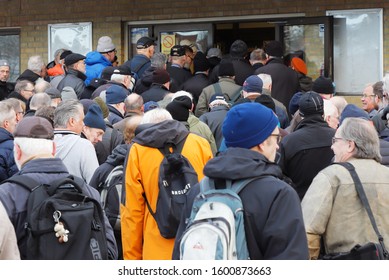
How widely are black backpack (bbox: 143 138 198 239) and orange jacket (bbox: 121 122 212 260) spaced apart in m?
0.10

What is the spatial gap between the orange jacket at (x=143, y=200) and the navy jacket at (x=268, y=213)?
6.22 ft

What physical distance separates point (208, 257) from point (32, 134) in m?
1.90

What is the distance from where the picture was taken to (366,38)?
13.2m

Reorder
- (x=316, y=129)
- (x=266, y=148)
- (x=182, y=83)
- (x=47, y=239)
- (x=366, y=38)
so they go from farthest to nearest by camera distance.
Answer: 1. (x=366, y=38)
2. (x=182, y=83)
3. (x=316, y=129)
4. (x=47, y=239)
5. (x=266, y=148)

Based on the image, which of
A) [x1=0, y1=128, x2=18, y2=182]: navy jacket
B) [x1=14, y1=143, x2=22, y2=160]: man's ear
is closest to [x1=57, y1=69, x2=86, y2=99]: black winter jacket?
[x1=0, y1=128, x2=18, y2=182]: navy jacket

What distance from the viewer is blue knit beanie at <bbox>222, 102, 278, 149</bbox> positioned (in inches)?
166

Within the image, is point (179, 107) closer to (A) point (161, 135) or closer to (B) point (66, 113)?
(B) point (66, 113)

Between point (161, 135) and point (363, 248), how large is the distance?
1.66 metres

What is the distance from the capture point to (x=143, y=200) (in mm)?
5969

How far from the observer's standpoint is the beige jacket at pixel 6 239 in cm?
403

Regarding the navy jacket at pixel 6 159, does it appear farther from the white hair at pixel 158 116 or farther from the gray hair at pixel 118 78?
the gray hair at pixel 118 78

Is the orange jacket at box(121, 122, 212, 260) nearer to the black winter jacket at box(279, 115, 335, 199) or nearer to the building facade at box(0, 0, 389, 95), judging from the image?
the black winter jacket at box(279, 115, 335, 199)

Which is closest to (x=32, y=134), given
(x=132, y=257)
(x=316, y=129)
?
(x=132, y=257)

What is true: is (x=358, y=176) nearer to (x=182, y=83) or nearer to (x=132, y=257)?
(x=132, y=257)
